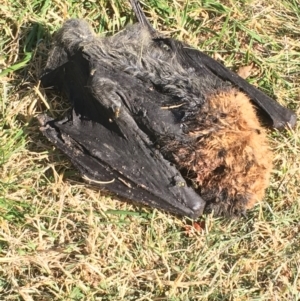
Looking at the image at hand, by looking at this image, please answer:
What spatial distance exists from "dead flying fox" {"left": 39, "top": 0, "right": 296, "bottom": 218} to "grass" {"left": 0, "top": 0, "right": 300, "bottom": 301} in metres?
0.23

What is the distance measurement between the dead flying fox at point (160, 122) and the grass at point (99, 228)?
0.77 ft

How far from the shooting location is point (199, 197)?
4.93m

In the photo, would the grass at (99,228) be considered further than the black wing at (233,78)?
No

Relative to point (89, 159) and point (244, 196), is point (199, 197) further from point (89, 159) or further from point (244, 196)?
point (89, 159)

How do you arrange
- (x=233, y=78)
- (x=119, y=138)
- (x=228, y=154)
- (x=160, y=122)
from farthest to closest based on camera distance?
(x=233, y=78), (x=119, y=138), (x=160, y=122), (x=228, y=154)

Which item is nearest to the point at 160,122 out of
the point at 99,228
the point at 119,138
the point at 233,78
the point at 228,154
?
the point at 119,138

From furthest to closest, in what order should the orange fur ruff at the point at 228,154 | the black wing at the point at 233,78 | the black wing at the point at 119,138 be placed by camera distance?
the black wing at the point at 233,78 → the black wing at the point at 119,138 → the orange fur ruff at the point at 228,154

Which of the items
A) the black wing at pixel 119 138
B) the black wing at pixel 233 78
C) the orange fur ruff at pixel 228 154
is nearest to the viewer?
the orange fur ruff at pixel 228 154

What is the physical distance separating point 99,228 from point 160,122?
101 cm

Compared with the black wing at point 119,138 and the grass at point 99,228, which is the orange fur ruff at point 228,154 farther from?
the grass at point 99,228

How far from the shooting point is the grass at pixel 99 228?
498 centimetres

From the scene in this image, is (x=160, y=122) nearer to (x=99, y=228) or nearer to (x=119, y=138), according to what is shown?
(x=119, y=138)

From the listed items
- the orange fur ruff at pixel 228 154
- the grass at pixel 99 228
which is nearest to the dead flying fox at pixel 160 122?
the orange fur ruff at pixel 228 154

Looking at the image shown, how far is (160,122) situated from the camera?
4.81 metres
